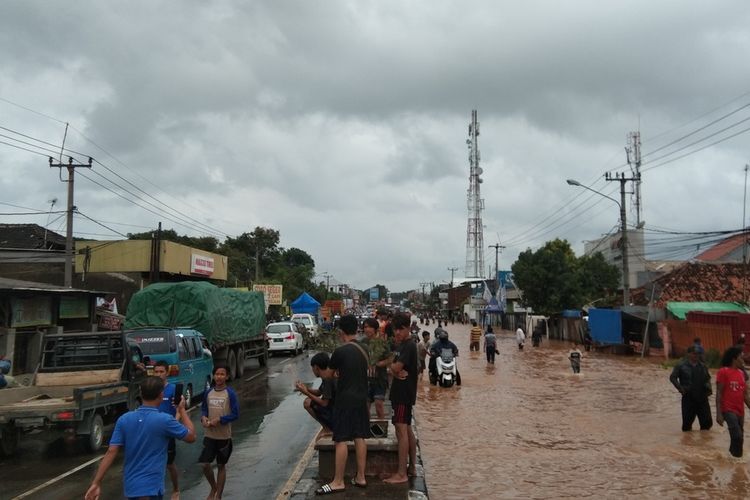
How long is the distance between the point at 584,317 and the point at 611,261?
29456mm

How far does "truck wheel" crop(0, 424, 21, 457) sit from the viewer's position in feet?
31.1

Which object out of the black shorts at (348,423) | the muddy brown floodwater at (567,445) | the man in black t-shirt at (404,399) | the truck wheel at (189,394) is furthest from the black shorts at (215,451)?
the truck wheel at (189,394)

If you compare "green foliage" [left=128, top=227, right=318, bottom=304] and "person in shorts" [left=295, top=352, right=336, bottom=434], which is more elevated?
"green foliage" [left=128, top=227, right=318, bottom=304]

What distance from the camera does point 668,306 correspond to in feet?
101

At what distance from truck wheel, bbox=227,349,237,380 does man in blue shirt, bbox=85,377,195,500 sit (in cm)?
1552

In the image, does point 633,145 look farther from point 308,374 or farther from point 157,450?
point 157,450

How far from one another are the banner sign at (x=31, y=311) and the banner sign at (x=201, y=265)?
1504cm

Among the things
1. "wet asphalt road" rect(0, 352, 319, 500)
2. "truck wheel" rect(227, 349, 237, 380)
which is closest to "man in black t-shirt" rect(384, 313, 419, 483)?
"wet asphalt road" rect(0, 352, 319, 500)

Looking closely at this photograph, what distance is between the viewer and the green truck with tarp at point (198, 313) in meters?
17.7

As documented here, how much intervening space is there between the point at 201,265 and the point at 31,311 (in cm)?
1800

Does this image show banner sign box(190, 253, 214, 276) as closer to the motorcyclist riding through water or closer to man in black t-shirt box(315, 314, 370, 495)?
the motorcyclist riding through water

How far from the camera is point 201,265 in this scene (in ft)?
125

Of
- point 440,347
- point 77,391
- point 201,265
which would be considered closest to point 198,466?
point 77,391

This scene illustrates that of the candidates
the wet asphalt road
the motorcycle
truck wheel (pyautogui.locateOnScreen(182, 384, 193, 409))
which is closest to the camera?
the wet asphalt road
